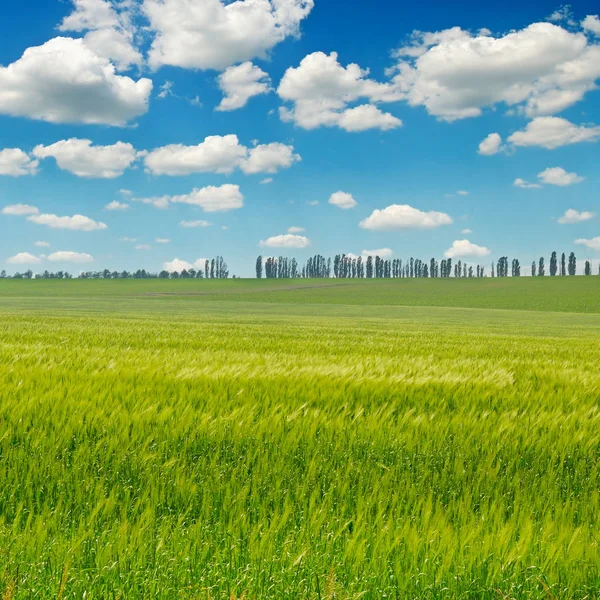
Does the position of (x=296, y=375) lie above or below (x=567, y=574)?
above

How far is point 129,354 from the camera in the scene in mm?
7949

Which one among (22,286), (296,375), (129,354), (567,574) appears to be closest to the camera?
(567,574)

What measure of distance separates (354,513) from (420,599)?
33.0 inches

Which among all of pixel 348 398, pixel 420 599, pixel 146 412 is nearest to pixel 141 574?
pixel 420 599

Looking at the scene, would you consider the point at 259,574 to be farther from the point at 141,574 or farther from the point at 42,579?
the point at 42,579

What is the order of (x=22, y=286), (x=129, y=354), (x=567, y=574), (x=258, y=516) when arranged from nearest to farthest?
(x=567, y=574)
(x=258, y=516)
(x=129, y=354)
(x=22, y=286)

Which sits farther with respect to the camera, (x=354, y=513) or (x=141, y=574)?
(x=354, y=513)

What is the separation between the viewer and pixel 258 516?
119 inches

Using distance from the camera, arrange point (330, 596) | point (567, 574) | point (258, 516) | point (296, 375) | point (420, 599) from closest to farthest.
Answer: point (330, 596), point (420, 599), point (567, 574), point (258, 516), point (296, 375)

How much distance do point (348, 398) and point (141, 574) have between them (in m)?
2.97

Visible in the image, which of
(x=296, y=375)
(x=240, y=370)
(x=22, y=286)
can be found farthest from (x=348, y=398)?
(x=22, y=286)

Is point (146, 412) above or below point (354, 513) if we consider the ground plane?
above

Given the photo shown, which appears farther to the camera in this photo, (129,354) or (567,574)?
(129,354)

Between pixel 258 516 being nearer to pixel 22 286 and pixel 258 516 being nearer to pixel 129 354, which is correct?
pixel 129 354
